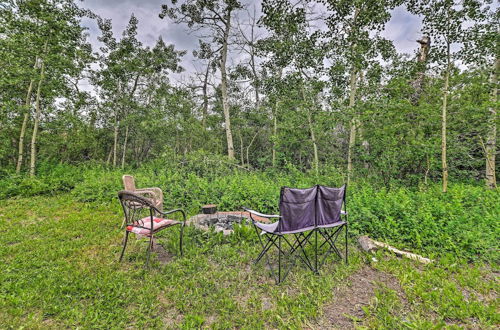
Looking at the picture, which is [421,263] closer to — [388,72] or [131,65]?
[388,72]

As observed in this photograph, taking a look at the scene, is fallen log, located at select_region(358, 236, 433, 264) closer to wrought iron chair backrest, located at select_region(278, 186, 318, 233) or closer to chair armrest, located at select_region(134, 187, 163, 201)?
wrought iron chair backrest, located at select_region(278, 186, 318, 233)

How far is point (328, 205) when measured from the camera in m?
2.65

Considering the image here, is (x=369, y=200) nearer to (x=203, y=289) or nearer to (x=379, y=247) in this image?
(x=379, y=247)

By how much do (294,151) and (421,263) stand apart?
350 inches

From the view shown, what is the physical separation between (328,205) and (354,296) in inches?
36.7

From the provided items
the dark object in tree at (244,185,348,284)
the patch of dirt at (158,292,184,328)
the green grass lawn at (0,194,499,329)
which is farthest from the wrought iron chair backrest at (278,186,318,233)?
the patch of dirt at (158,292,184,328)

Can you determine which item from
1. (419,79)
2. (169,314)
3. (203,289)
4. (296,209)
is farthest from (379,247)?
(419,79)

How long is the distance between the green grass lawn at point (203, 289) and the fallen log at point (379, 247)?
0.41 ft

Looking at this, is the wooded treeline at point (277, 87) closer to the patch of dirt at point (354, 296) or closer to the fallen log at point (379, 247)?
the fallen log at point (379, 247)

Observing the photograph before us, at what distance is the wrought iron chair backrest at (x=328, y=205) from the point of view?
2.56 metres

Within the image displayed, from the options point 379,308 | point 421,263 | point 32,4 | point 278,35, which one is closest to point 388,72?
point 278,35

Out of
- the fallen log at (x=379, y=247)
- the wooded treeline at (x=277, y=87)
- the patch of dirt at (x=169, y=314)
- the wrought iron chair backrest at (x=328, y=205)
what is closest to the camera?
the patch of dirt at (x=169, y=314)

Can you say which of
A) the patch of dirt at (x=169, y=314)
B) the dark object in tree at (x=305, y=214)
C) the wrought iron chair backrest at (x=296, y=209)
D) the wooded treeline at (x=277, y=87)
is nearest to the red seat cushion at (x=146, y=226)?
the patch of dirt at (x=169, y=314)

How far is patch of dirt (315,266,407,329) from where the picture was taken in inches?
74.2
